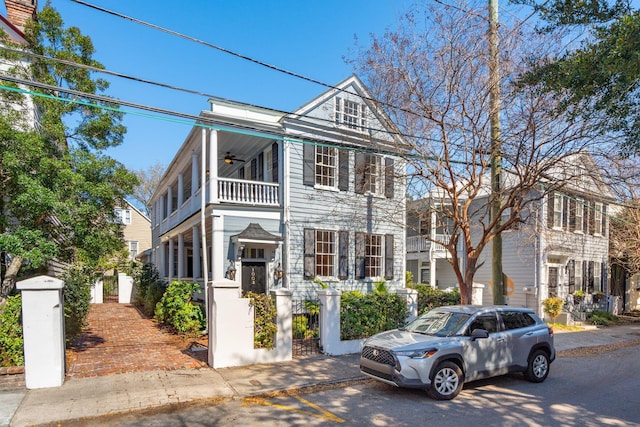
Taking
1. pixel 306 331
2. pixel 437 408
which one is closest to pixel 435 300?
pixel 306 331

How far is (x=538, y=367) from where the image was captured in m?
8.34

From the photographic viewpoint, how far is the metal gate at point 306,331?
402 inches

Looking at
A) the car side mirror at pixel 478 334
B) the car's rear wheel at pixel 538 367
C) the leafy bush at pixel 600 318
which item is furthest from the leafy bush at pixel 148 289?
the leafy bush at pixel 600 318

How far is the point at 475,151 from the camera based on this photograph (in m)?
10.6

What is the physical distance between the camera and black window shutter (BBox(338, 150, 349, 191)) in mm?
15398

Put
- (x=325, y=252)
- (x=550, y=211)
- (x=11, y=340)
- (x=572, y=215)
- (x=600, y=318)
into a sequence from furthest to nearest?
(x=572, y=215)
(x=550, y=211)
(x=600, y=318)
(x=325, y=252)
(x=11, y=340)

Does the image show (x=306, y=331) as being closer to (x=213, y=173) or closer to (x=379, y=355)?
(x=379, y=355)

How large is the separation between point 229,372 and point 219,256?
214 inches

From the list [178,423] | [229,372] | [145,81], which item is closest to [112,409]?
[178,423]

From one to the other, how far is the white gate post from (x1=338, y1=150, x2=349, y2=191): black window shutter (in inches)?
394

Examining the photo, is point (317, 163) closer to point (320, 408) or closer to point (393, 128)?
point (393, 128)

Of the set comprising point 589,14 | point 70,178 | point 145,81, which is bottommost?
point 70,178

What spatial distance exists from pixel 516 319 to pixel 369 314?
3.52 metres

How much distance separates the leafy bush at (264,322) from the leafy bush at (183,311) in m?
3.49
